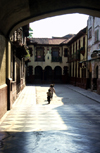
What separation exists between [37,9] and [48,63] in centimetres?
3531

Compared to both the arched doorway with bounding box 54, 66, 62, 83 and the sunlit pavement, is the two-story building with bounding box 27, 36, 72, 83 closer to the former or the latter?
the arched doorway with bounding box 54, 66, 62, 83

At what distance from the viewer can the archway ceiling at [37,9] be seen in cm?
799

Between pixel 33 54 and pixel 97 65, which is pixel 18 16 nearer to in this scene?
pixel 97 65

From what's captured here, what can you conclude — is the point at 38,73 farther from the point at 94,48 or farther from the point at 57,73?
the point at 94,48

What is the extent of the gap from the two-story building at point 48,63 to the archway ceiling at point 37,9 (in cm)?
3361

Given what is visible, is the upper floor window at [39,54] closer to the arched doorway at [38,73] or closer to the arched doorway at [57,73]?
the arched doorway at [38,73]

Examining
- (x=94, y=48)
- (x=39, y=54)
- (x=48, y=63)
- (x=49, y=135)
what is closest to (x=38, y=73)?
(x=48, y=63)

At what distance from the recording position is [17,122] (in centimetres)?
909

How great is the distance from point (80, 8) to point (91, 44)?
17.3 m

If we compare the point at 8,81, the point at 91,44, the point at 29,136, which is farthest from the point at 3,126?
the point at 91,44

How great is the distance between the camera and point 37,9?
873cm

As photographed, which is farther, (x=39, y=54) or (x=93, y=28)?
(x=39, y=54)

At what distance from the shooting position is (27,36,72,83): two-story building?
43375 millimetres

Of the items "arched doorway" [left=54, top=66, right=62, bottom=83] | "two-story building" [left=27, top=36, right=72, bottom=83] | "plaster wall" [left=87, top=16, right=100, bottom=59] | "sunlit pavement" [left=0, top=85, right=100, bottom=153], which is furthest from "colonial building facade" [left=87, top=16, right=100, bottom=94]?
"arched doorway" [left=54, top=66, right=62, bottom=83]
